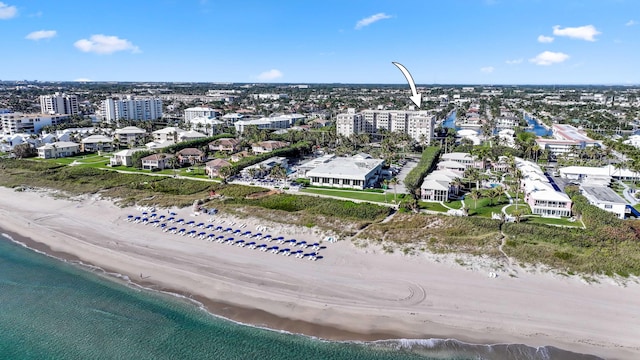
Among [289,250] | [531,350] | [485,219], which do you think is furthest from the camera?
[485,219]

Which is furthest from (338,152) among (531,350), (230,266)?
(531,350)

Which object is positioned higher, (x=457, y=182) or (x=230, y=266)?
(x=457, y=182)

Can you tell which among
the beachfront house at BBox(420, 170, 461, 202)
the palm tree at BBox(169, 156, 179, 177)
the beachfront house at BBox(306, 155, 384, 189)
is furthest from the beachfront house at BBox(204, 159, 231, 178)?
the beachfront house at BBox(420, 170, 461, 202)

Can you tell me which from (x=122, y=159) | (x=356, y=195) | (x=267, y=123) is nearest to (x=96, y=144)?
(x=122, y=159)

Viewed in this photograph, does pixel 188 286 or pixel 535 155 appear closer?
pixel 188 286

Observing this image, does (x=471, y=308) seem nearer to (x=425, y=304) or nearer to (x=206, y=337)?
(x=425, y=304)

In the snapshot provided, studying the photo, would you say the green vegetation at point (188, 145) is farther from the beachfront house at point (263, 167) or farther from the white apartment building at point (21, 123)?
the white apartment building at point (21, 123)

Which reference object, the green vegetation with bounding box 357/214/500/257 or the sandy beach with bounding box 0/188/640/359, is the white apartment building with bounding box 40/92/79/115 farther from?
the green vegetation with bounding box 357/214/500/257

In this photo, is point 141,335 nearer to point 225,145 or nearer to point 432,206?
point 432,206
